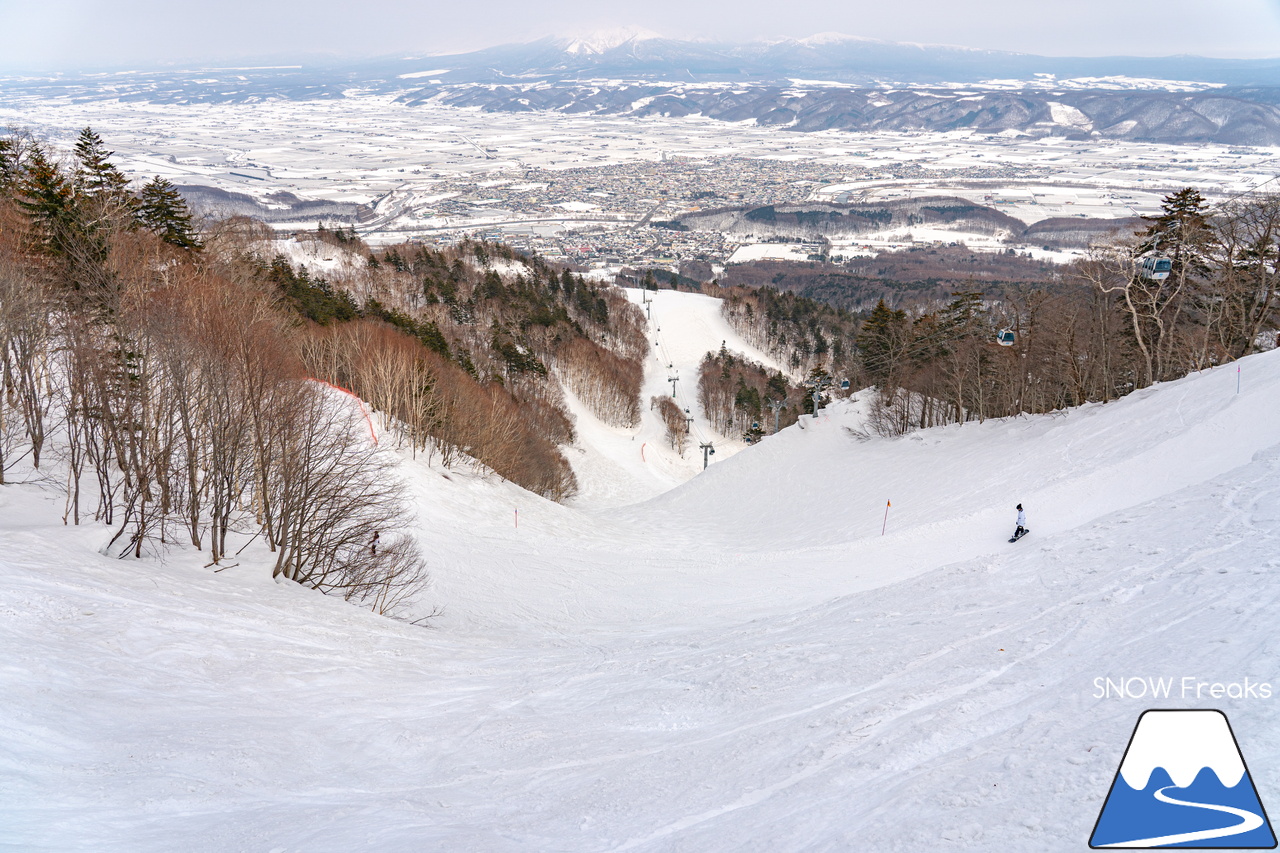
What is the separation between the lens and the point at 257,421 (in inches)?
603

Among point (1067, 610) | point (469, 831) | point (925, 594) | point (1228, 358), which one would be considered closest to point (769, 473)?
point (1228, 358)

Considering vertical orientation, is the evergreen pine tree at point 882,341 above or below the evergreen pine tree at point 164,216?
below

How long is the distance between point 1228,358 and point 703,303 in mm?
99607

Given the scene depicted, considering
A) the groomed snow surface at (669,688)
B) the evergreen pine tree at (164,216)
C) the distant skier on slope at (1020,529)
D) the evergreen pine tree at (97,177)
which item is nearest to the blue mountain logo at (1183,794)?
the groomed snow surface at (669,688)

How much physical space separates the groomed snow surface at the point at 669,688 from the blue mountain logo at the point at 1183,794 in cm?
37

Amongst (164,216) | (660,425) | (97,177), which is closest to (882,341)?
(660,425)

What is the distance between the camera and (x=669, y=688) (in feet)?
35.7

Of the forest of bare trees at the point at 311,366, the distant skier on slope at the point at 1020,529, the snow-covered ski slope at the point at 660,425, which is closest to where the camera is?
the forest of bare trees at the point at 311,366

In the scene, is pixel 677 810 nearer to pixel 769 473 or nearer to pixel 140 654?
pixel 140 654

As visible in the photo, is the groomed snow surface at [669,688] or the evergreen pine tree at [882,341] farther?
the evergreen pine tree at [882,341]

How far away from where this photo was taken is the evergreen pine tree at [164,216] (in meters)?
34.5

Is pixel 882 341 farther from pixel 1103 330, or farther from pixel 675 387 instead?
pixel 675 387

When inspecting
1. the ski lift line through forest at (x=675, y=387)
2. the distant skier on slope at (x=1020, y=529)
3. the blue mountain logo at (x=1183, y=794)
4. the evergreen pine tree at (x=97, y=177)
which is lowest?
the ski lift line through forest at (x=675, y=387)

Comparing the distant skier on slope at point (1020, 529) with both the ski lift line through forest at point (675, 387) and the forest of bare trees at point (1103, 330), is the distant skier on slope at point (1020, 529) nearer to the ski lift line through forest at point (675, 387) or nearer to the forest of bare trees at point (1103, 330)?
the forest of bare trees at point (1103, 330)
